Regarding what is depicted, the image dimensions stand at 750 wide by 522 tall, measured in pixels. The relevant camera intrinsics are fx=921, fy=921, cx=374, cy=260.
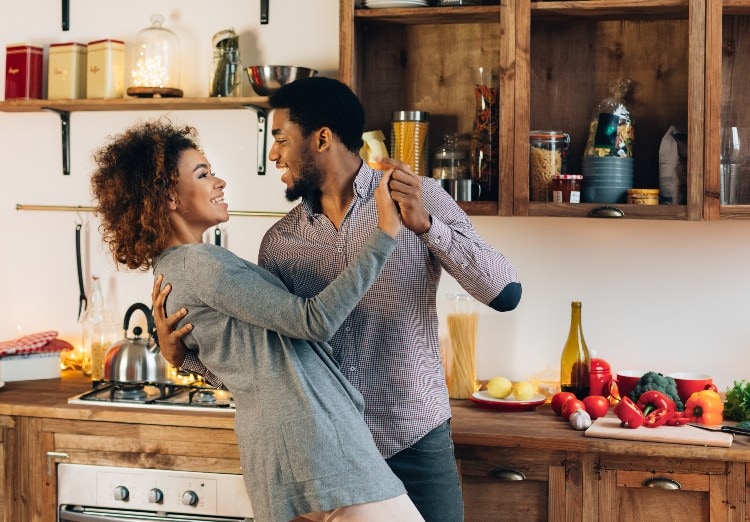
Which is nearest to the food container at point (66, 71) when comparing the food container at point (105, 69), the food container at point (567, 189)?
the food container at point (105, 69)

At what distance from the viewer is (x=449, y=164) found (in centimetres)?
277

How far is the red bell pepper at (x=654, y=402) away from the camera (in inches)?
95.9

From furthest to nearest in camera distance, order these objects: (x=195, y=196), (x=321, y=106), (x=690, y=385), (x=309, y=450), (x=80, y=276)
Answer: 1. (x=80, y=276)
2. (x=690, y=385)
3. (x=321, y=106)
4. (x=195, y=196)
5. (x=309, y=450)

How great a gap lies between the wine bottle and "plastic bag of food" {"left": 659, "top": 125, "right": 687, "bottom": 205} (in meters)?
0.42

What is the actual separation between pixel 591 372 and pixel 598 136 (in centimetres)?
70

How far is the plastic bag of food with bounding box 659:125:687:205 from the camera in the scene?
2594mm

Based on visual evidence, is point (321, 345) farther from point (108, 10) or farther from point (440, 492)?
point (108, 10)

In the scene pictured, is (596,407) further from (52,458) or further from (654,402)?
(52,458)

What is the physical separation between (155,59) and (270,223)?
A: 0.68m

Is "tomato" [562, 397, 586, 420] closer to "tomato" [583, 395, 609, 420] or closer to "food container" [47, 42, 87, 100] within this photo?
"tomato" [583, 395, 609, 420]

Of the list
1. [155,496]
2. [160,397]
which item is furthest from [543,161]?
[155,496]

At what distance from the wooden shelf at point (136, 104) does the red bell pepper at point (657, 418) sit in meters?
1.52

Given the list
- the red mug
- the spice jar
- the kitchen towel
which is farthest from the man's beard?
the kitchen towel

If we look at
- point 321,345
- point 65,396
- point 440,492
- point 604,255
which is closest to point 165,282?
point 321,345
